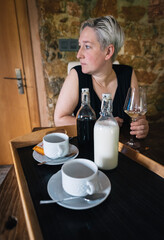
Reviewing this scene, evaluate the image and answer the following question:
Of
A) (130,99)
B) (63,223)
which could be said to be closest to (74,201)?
(63,223)

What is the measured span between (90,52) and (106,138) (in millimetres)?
702

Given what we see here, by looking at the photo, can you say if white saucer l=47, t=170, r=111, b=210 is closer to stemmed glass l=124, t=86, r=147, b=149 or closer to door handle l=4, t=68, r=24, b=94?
stemmed glass l=124, t=86, r=147, b=149

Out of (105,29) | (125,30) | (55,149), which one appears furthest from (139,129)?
(125,30)

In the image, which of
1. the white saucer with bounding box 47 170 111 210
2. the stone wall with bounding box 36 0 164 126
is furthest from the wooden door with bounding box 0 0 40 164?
the white saucer with bounding box 47 170 111 210

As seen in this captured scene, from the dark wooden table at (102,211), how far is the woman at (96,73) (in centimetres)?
45

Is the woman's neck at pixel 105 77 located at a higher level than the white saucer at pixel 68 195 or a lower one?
higher

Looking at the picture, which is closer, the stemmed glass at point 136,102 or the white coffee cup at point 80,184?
the white coffee cup at point 80,184

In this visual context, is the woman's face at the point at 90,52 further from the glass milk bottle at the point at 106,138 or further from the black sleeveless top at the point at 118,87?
the glass milk bottle at the point at 106,138

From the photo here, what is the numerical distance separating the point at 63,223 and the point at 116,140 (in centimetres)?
29

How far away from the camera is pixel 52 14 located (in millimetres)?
1569

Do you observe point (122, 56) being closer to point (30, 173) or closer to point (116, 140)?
point (116, 140)

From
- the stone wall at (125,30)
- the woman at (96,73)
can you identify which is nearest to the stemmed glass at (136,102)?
the woman at (96,73)

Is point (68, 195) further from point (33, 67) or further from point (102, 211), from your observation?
point (33, 67)

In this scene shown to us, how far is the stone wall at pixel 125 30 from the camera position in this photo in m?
1.59
